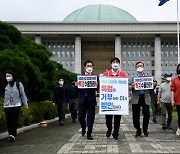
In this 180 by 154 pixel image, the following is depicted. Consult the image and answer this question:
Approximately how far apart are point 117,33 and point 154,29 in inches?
341

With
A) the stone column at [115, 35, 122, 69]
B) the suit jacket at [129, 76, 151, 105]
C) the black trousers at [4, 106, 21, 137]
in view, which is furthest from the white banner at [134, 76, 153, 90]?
the stone column at [115, 35, 122, 69]

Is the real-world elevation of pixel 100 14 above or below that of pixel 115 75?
above

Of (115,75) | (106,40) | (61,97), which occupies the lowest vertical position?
(61,97)

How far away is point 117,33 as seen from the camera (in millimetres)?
87812

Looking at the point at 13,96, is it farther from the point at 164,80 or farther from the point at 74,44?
the point at 74,44

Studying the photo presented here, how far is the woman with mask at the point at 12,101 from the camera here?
979 centimetres

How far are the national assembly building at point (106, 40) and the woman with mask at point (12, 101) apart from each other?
77.5 metres

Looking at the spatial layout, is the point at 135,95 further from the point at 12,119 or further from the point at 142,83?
the point at 12,119

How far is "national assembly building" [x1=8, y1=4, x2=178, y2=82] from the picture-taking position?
286 feet

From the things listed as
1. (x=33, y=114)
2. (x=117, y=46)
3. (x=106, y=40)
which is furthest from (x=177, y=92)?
(x=106, y=40)

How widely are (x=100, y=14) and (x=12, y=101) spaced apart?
9554 cm

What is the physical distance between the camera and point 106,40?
316 ft

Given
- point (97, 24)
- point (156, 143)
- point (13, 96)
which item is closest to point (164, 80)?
point (156, 143)

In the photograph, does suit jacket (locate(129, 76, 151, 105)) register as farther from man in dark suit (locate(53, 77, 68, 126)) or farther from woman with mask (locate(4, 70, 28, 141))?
man in dark suit (locate(53, 77, 68, 126))
